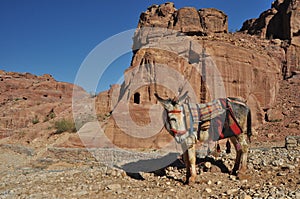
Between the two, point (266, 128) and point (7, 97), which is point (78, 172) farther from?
point (7, 97)

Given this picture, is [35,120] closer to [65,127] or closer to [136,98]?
[65,127]

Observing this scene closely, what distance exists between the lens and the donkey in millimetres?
7062

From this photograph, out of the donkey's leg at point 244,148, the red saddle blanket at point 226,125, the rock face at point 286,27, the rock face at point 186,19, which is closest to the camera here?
the donkey's leg at point 244,148

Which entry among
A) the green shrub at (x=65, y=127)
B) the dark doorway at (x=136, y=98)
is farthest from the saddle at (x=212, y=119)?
the green shrub at (x=65, y=127)

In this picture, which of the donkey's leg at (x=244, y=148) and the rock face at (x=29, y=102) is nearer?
the donkey's leg at (x=244, y=148)

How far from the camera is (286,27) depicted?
47.8m

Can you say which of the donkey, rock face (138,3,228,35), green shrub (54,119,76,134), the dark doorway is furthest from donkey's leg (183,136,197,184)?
rock face (138,3,228,35)

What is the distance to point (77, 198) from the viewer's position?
6.48m

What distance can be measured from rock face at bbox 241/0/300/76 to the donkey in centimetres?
3932

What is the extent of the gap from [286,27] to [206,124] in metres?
48.9

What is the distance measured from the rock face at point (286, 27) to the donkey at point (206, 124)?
129 feet

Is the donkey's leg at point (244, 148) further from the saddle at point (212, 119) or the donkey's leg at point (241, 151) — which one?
the saddle at point (212, 119)

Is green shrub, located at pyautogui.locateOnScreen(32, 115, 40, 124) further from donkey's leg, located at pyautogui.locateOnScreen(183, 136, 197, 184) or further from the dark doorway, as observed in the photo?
donkey's leg, located at pyautogui.locateOnScreen(183, 136, 197, 184)

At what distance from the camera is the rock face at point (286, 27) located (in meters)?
42.9
